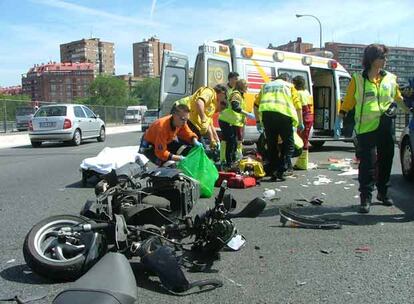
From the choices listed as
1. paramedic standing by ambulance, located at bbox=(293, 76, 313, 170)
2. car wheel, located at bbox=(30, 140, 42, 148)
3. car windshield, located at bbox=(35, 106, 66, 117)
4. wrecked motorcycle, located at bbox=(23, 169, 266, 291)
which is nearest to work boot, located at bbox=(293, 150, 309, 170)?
paramedic standing by ambulance, located at bbox=(293, 76, 313, 170)

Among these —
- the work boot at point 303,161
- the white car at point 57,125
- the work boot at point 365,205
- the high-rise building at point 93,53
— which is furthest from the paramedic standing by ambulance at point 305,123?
the high-rise building at point 93,53

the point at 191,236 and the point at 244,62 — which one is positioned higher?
the point at 244,62

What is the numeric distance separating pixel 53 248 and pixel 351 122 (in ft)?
15.2

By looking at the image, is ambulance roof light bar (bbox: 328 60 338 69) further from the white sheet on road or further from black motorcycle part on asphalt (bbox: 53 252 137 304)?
black motorcycle part on asphalt (bbox: 53 252 137 304)

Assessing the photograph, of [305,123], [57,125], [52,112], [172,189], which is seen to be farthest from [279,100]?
[52,112]

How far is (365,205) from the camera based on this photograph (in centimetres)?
612

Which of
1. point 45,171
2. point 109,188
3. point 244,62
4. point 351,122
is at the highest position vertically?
point 244,62

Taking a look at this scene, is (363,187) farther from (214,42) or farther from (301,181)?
(214,42)

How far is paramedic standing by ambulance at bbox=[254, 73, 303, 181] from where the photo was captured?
8539mm

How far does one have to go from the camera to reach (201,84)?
1148cm

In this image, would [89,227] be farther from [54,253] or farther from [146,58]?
[146,58]

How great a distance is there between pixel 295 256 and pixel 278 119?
436cm

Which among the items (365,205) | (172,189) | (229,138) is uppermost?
(229,138)

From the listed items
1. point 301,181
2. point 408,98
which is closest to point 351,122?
point 408,98
